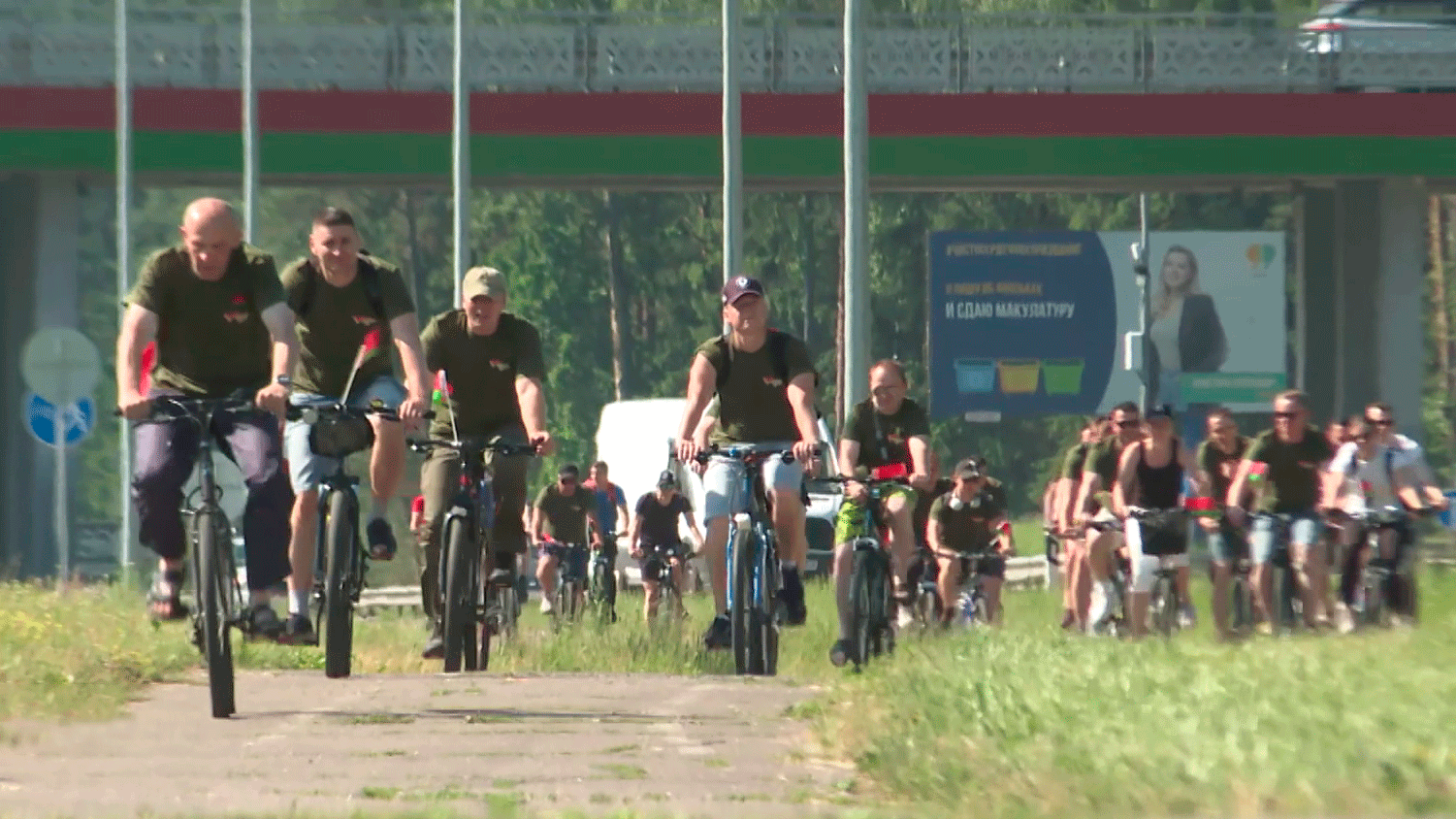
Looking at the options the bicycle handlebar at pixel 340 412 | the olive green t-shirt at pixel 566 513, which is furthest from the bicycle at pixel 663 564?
the bicycle handlebar at pixel 340 412

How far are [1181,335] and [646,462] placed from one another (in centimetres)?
984

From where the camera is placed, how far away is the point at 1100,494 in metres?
21.3

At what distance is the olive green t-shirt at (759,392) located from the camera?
13820 millimetres

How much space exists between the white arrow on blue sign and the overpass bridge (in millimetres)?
8873

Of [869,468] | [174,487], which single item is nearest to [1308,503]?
[869,468]

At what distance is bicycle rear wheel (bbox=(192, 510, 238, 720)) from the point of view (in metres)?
11.0

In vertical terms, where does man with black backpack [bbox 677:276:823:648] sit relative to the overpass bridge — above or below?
below

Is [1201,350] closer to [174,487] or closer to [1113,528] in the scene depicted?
[1113,528]

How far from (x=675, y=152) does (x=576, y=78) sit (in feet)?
4.77

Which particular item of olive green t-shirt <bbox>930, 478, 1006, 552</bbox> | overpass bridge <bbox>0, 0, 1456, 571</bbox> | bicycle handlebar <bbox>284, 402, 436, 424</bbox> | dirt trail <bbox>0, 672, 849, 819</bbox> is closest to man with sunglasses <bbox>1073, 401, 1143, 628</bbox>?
olive green t-shirt <bbox>930, 478, 1006, 552</bbox>

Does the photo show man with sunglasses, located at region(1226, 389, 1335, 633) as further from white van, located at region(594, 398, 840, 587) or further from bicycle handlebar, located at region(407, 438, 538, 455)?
white van, located at region(594, 398, 840, 587)

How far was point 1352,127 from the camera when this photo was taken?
3884cm

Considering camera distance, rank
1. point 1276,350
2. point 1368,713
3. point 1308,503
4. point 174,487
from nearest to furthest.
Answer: point 1368,713
point 174,487
point 1308,503
point 1276,350

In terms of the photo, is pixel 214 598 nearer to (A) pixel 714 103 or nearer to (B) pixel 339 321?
(B) pixel 339 321
